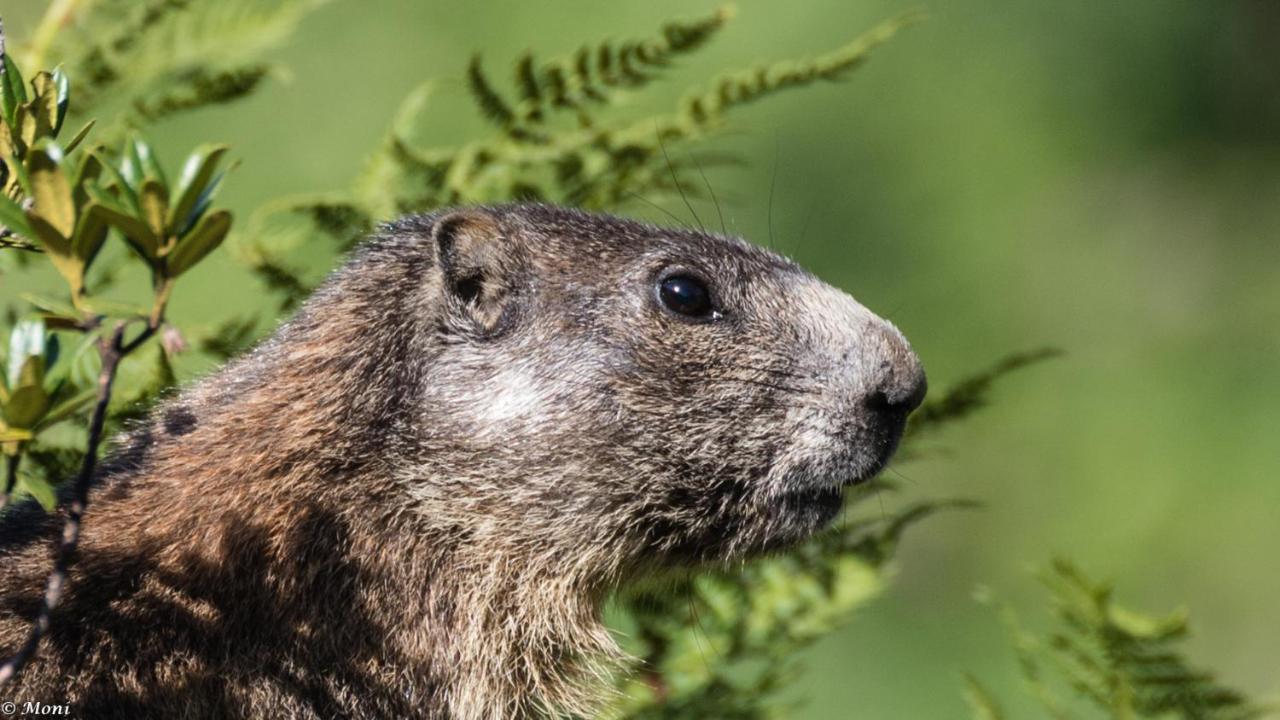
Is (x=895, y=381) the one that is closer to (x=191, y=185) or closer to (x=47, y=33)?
(x=191, y=185)

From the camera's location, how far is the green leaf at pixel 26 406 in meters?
2.06

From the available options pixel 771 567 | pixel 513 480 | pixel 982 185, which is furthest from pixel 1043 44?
pixel 513 480

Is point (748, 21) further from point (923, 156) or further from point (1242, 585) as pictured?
point (1242, 585)

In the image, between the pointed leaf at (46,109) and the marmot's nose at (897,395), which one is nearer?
the pointed leaf at (46,109)

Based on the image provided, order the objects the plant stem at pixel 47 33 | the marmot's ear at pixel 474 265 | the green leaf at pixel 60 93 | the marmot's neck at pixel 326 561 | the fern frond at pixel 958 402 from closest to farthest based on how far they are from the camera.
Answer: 1. the green leaf at pixel 60 93
2. the marmot's neck at pixel 326 561
3. the marmot's ear at pixel 474 265
4. the plant stem at pixel 47 33
5. the fern frond at pixel 958 402

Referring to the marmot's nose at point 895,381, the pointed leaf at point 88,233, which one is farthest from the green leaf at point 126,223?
the marmot's nose at point 895,381

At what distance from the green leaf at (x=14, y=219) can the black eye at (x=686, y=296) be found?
1.69m

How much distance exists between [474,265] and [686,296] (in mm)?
477

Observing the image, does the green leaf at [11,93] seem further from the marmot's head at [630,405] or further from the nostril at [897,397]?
the nostril at [897,397]

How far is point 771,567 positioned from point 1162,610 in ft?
14.9

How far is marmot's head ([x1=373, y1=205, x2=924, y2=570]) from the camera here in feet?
11.0

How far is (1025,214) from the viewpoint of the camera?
382 inches

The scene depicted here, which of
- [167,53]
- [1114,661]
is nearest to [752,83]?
[167,53]

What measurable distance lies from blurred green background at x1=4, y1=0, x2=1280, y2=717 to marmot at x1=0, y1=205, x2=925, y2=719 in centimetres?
474
